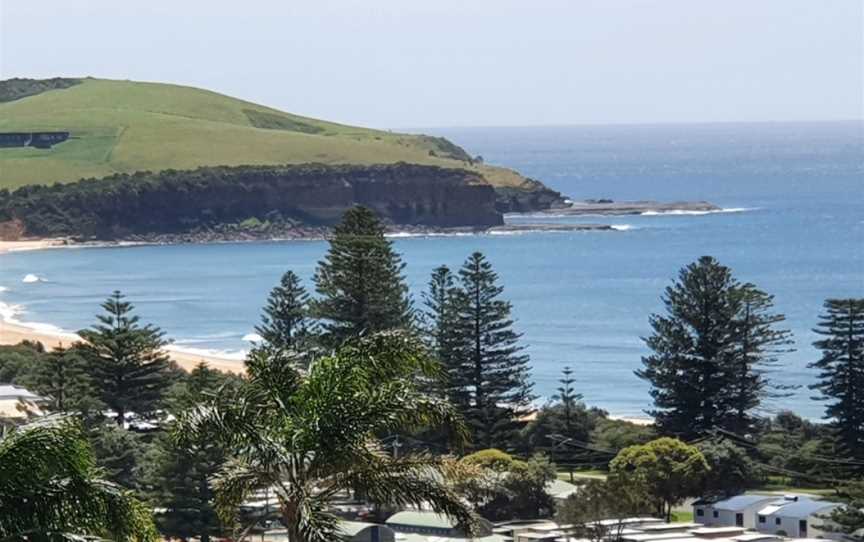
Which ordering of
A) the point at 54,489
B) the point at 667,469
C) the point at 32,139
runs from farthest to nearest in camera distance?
the point at 32,139 < the point at 667,469 < the point at 54,489

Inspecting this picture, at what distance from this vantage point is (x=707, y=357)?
3759cm

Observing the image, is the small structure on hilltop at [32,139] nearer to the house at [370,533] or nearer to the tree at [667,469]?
the tree at [667,469]

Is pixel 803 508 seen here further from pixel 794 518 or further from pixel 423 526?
pixel 423 526

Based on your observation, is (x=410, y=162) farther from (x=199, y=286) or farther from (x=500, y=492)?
(x=500, y=492)

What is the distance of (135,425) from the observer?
36.0 metres

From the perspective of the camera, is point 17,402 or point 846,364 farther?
point 846,364

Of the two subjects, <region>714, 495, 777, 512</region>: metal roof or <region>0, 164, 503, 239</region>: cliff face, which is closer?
<region>714, 495, 777, 512</region>: metal roof

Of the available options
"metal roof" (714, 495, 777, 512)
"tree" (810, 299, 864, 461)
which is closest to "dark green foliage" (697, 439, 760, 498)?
"metal roof" (714, 495, 777, 512)

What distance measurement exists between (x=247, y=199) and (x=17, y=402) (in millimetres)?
98229

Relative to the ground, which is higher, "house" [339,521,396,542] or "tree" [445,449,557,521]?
"house" [339,521,396,542]

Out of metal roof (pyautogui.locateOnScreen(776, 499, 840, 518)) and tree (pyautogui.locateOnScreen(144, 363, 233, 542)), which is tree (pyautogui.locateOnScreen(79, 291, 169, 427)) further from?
metal roof (pyautogui.locateOnScreen(776, 499, 840, 518))

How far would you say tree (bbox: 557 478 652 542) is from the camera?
85.5 feet

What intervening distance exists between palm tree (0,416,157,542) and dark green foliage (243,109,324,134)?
164450 mm

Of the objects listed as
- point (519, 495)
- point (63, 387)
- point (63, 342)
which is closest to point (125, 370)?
point (63, 387)
